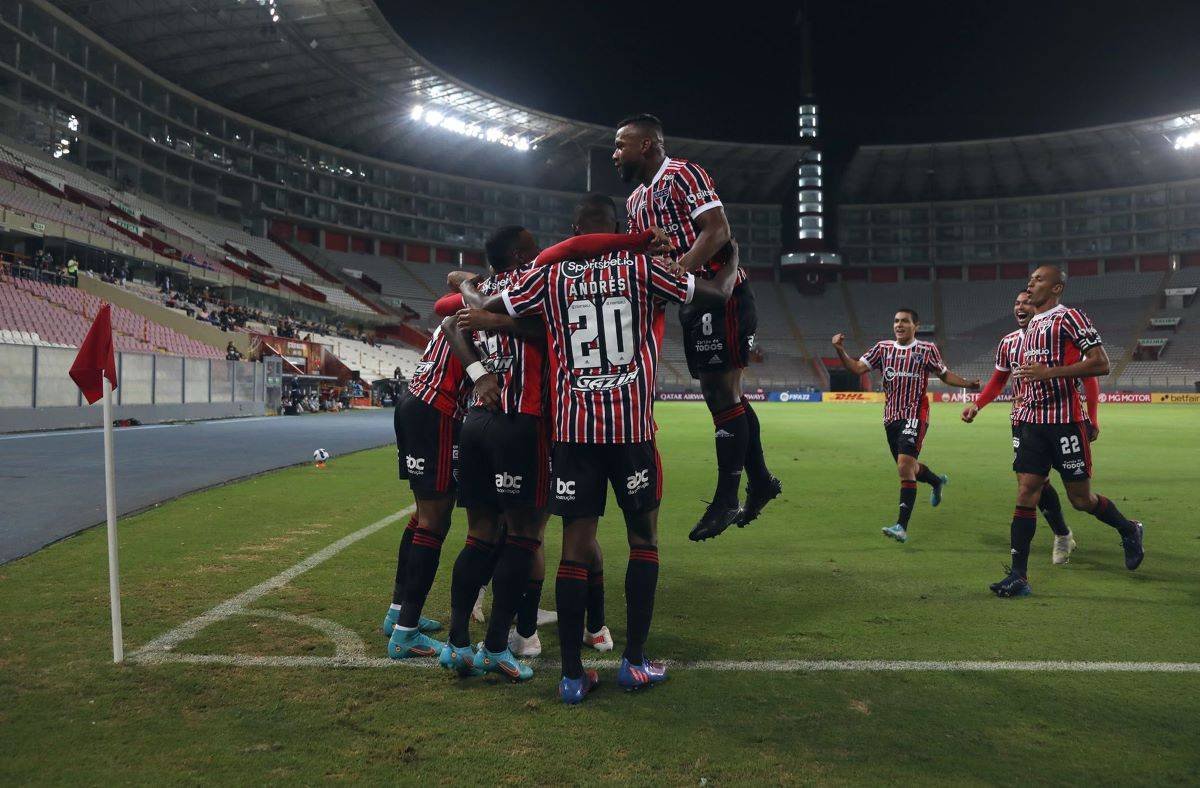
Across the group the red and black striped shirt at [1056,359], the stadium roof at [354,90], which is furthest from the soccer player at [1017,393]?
the stadium roof at [354,90]

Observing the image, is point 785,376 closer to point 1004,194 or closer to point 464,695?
point 1004,194

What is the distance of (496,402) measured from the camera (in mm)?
3900

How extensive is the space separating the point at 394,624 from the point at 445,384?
1.36m

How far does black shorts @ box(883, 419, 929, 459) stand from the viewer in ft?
26.3

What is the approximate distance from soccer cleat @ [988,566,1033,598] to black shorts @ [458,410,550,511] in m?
3.22

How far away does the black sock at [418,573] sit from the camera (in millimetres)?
4078

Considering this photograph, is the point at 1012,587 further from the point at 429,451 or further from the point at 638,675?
the point at 429,451

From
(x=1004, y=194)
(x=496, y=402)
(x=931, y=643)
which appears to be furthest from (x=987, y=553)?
(x=1004, y=194)

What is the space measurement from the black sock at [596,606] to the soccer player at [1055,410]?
121 inches

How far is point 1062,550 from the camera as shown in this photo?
20.7 feet

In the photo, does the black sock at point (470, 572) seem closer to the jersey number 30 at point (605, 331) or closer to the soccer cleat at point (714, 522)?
the jersey number 30 at point (605, 331)

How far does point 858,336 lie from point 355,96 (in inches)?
1736

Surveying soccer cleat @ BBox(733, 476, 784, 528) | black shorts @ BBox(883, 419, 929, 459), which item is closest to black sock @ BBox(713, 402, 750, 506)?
soccer cleat @ BBox(733, 476, 784, 528)

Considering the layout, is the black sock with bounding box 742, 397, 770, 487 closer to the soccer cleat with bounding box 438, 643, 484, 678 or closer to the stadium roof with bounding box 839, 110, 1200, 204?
the soccer cleat with bounding box 438, 643, 484, 678
